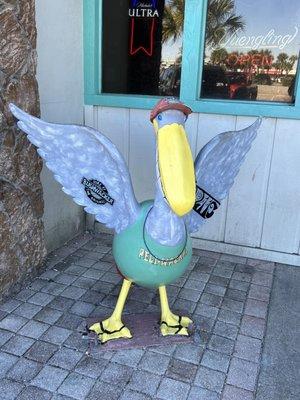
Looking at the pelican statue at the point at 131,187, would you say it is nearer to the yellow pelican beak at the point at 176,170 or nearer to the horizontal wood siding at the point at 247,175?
the yellow pelican beak at the point at 176,170

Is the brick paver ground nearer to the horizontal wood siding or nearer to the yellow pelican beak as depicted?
the horizontal wood siding

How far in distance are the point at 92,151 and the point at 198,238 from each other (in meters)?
1.78

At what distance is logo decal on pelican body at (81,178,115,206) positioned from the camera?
2.08m

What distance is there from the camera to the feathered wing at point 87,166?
6.44 ft

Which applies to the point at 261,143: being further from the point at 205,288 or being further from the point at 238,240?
the point at 205,288

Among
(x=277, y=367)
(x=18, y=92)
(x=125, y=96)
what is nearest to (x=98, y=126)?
(x=125, y=96)

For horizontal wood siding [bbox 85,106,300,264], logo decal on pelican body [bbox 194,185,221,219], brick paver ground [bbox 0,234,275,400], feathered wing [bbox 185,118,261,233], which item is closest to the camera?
brick paver ground [bbox 0,234,275,400]

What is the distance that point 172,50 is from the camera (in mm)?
3273

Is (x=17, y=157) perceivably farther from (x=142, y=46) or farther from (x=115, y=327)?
(x=142, y=46)

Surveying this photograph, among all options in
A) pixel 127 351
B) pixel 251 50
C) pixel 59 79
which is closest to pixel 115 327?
pixel 127 351

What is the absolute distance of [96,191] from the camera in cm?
209

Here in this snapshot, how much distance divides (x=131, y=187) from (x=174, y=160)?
38 cm

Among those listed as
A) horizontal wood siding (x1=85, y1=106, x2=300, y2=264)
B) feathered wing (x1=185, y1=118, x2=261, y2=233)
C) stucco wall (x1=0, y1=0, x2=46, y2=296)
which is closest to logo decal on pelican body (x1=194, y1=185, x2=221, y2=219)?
feathered wing (x1=185, y1=118, x2=261, y2=233)

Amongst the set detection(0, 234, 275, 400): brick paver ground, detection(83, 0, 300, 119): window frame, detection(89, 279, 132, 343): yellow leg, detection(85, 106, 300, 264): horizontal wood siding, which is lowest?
detection(0, 234, 275, 400): brick paver ground
